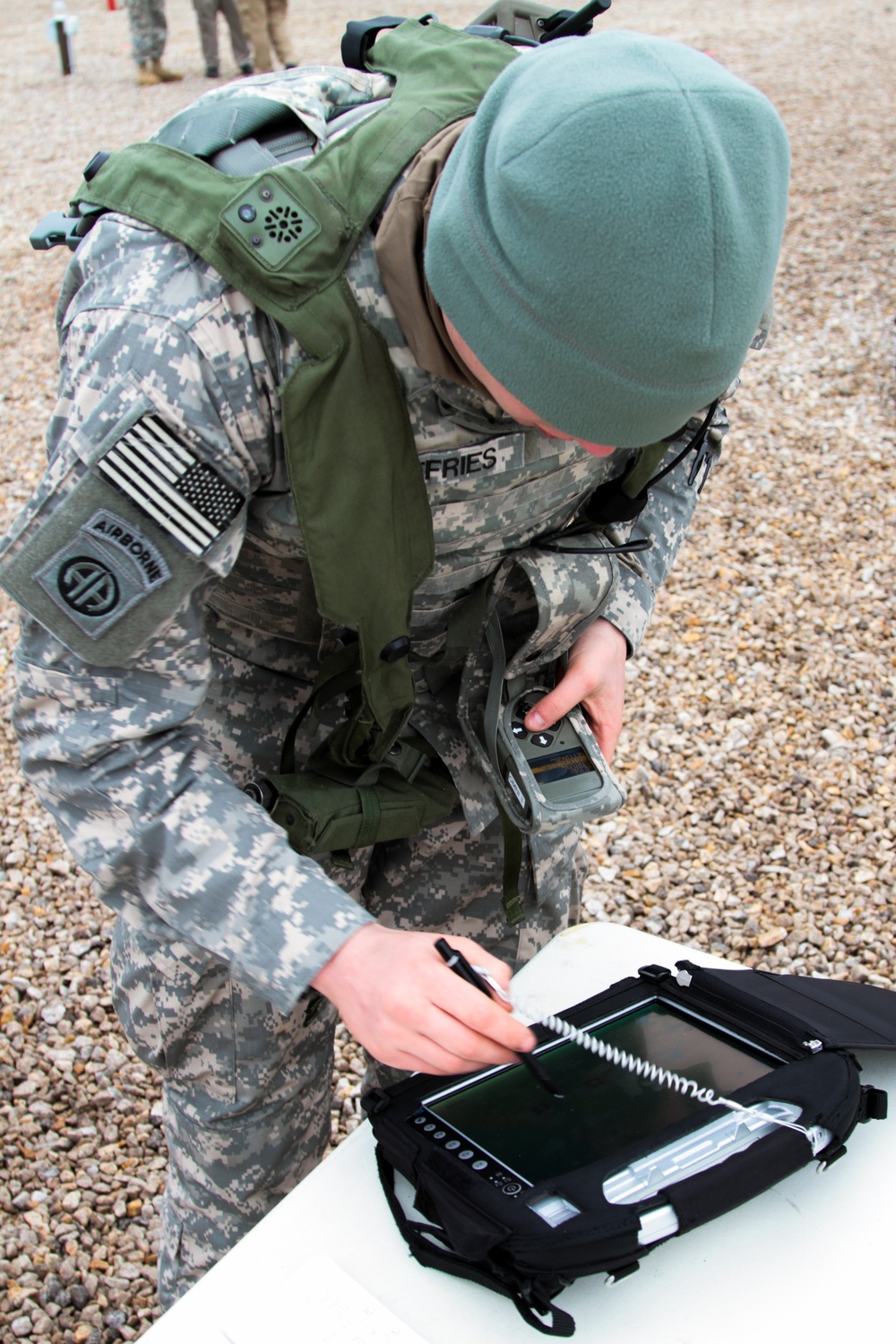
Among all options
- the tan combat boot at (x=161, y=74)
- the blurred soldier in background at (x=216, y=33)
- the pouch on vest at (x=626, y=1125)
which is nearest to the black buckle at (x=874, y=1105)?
the pouch on vest at (x=626, y=1125)

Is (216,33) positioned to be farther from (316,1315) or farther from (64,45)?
(316,1315)

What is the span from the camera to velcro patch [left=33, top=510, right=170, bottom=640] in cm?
119

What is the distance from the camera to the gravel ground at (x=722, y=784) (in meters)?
2.52

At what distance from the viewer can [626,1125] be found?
1324 mm

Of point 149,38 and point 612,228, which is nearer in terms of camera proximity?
point 612,228

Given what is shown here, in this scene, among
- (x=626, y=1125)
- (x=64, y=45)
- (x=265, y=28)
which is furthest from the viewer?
(x=64, y=45)

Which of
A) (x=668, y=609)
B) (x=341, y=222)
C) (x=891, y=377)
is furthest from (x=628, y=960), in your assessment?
(x=891, y=377)

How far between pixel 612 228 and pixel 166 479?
49 cm

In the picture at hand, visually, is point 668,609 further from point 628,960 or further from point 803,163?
point 803,163

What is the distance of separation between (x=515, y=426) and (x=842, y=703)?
8.54 ft

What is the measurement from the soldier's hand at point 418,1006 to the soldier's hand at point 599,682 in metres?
0.52

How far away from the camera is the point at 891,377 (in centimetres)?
Result: 536

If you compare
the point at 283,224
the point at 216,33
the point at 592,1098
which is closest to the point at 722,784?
the point at 592,1098

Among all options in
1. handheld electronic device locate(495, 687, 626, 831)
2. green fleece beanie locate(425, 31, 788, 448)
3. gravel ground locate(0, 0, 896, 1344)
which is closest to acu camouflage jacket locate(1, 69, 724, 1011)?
green fleece beanie locate(425, 31, 788, 448)
